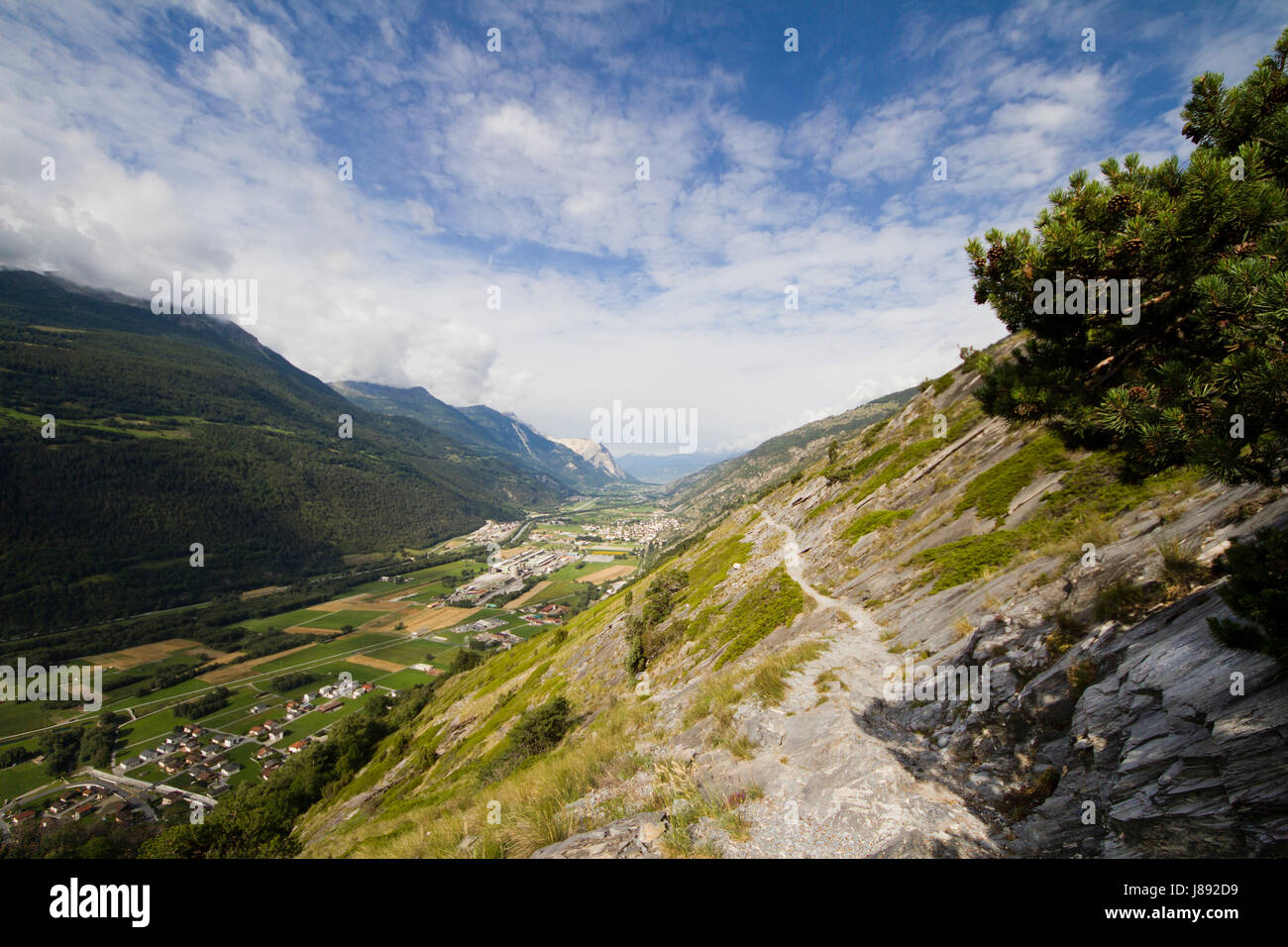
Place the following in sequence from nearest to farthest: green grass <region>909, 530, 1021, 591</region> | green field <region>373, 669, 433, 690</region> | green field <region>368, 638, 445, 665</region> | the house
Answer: green grass <region>909, 530, 1021, 591</region>
the house
green field <region>373, 669, 433, 690</region>
green field <region>368, 638, 445, 665</region>

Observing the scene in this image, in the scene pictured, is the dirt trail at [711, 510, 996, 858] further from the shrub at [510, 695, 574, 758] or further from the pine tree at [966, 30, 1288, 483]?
the shrub at [510, 695, 574, 758]

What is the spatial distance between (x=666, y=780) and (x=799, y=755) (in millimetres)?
2979

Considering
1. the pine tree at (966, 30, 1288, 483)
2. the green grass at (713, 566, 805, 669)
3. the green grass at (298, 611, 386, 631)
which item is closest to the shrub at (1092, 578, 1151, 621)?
the pine tree at (966, 30, 1288, 483)

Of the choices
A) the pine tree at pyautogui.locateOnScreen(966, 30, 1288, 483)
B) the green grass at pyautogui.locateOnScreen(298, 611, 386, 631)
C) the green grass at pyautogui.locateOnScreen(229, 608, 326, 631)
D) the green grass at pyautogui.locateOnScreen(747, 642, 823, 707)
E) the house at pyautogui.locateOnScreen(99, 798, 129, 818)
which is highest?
the pine tree at pyautogui.locateOnScreen(966, 30, 1288, 483)

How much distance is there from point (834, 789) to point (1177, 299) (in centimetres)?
926

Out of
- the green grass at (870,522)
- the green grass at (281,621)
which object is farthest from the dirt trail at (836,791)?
the green grass at (281,621)

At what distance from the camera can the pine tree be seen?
15.0 ft

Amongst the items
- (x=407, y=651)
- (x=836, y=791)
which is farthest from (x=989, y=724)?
(x=407, y=651)

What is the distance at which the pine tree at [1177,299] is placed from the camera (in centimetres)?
457

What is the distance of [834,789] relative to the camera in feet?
26.7

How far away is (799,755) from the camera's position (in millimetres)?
9492

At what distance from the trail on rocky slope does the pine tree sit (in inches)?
245
